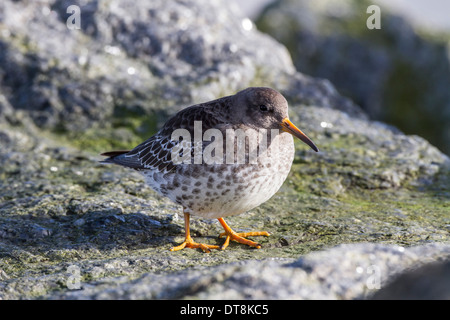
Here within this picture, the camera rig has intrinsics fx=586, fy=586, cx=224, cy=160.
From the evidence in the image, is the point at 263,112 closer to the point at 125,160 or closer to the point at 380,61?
the point at 125,160

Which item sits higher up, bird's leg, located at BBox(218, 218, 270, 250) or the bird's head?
the bird's head

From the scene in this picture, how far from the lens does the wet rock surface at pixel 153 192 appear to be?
469 centimetres

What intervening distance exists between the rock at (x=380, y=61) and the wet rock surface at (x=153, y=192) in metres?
2.97

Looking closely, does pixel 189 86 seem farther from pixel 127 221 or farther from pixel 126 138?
pixel 127 221

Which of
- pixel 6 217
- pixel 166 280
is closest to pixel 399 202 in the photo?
pixel 166 280

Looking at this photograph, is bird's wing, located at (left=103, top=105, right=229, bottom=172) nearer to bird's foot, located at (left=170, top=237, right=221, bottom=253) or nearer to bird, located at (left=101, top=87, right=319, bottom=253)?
bird, located at (left=101, top=87, right=319, bottom=253)

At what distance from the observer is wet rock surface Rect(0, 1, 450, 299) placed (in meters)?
4.69

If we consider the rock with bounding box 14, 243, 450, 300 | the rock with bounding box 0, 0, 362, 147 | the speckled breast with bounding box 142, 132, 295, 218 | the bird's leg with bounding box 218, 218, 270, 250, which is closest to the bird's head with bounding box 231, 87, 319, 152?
the speckled breast with bounding box 142, 132, 295, 218

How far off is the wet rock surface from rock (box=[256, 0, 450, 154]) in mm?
2968

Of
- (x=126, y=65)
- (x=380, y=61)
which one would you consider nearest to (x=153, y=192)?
(x=126, y=65)

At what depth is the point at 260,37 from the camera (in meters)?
11.3

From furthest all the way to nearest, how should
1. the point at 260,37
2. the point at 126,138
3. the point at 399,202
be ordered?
the point at 260,37
the point at 126,138
the point at 399,202

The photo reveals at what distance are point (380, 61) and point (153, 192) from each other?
8.02 m
